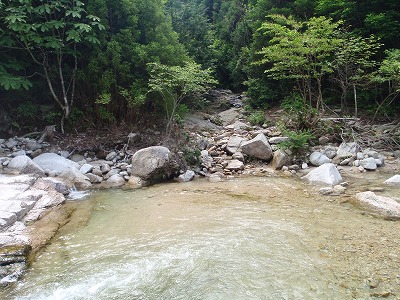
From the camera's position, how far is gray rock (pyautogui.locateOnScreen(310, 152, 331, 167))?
7.86m

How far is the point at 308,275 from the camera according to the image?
3061 millimetres

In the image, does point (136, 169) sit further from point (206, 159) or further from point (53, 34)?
point (53, 34)

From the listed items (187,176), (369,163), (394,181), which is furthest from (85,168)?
(369,163)

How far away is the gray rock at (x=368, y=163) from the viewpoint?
24.0ft

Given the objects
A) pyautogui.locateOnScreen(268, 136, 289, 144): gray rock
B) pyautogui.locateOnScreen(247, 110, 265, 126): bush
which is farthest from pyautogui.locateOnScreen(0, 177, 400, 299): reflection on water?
pyautogui.locateOnScreen(247, 110, 265, 126): bush

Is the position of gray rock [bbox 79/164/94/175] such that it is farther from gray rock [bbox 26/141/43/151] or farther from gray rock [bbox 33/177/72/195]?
gray rock [bbox 26/141/43/151]

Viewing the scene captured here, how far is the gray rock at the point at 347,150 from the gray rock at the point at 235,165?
2.65 m

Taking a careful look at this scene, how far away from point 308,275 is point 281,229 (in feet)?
3.73

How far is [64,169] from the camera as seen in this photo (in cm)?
678

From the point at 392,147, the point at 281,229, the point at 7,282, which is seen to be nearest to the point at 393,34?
the point at 392,147

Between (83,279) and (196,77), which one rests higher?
(196,77)

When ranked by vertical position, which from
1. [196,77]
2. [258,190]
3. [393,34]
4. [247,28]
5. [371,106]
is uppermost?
[247,28]

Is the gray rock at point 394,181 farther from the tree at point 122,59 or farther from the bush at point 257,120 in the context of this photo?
the tree at point 122,59

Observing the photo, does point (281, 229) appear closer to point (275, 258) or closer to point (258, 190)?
point (275, 258)
